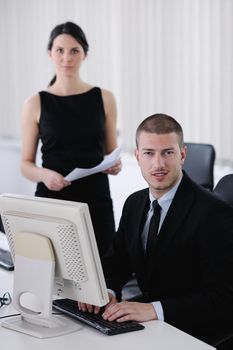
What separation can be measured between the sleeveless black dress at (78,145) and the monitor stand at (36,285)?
121 centimetres

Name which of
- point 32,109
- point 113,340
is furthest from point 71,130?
point 113,340

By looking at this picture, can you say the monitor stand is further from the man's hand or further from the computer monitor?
the man's hand

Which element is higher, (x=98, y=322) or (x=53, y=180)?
(x=53, y=180)

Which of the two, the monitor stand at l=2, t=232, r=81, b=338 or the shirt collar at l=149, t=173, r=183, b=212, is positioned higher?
the shirt collar at l=149, t=173, r=183, b=212

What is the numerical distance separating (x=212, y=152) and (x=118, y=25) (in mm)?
1698

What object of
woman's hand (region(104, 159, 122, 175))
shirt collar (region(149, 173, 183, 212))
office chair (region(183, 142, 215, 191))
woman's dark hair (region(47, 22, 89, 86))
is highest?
woman's dark hair (region(47, 22, 89, 86))

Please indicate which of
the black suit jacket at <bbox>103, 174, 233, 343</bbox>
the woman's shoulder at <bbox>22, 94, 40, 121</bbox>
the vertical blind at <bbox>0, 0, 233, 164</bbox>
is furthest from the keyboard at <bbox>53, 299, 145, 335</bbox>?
the vertical blind at <bbox>0, 0, 233, 164</bbox>

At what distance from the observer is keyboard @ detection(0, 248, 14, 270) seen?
2574 millimetres

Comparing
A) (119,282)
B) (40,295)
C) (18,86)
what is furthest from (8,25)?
(40,295)

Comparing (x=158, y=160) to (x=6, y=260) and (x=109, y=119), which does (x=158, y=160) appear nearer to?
(x=6, y=260)

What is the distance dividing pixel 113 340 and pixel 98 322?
12 centimetres

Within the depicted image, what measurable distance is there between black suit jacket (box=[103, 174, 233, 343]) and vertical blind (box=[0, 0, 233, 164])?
1899 mm

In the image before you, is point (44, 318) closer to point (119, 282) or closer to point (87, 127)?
point (119, 282)

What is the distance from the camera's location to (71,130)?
3170mm
